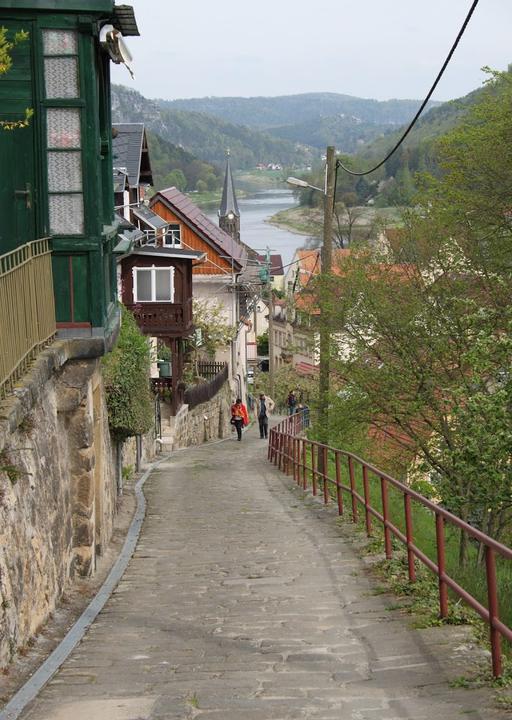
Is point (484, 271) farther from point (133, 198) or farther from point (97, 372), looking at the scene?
point (133, 198)

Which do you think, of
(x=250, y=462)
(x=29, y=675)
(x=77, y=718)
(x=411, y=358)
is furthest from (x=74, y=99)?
(x=250, y=462)

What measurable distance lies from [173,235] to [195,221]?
2.35 meters

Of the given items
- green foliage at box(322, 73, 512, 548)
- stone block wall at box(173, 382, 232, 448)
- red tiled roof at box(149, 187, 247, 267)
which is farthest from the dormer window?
green foliage at box(322, 73, 512, 548)

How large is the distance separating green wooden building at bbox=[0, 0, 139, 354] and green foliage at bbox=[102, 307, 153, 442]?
4658mm

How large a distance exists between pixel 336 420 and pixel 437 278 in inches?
134

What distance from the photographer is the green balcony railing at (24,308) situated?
8.64 metres

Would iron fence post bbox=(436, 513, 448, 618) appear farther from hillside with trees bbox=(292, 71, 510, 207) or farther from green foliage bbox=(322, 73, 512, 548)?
hillside with trees bbox=(292, 71, 510, 207)

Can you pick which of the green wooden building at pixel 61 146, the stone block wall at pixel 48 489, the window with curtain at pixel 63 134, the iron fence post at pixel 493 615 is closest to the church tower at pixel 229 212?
the stone block wall at pixel 48 489

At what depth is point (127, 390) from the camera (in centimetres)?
1727

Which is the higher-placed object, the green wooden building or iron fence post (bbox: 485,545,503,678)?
the green wooden building

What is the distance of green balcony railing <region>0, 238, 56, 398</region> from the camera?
864cm

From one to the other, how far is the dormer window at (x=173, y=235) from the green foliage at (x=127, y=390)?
3183 centimetres

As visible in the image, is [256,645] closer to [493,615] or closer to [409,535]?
[409,535]

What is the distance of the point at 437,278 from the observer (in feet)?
71.1
